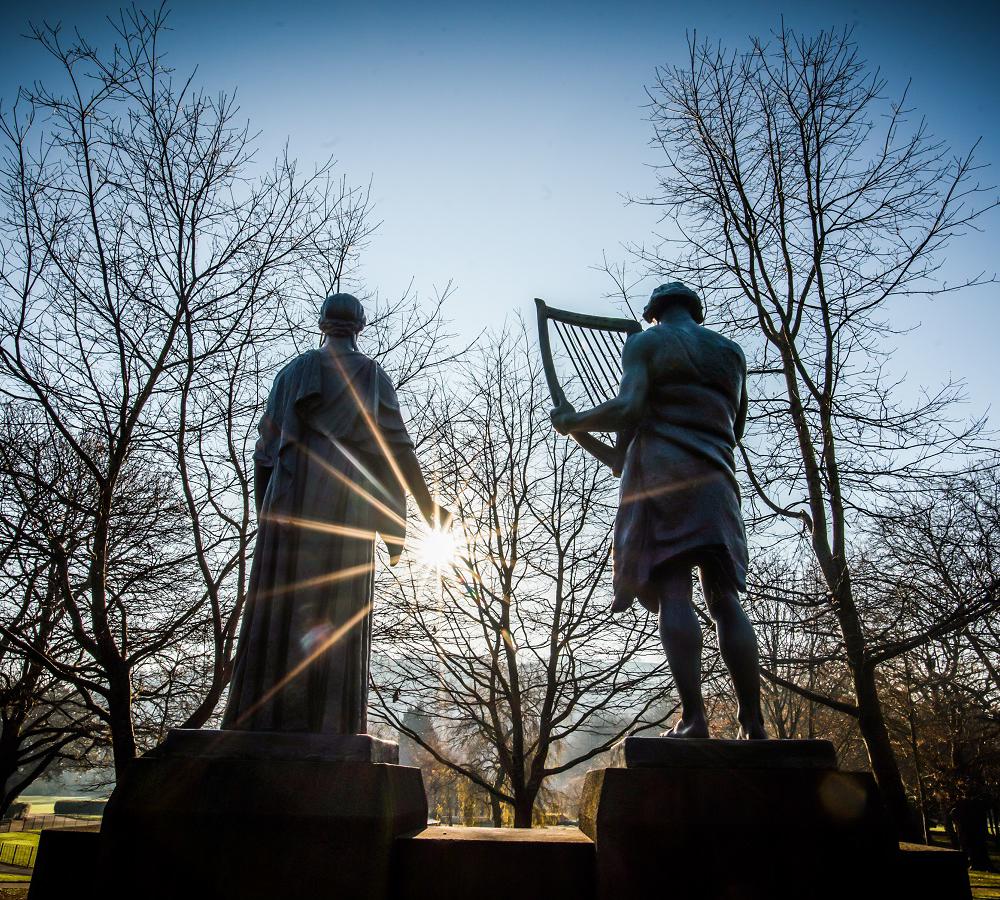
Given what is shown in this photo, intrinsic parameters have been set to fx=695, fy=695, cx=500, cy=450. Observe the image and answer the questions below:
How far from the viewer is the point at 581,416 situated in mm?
3967

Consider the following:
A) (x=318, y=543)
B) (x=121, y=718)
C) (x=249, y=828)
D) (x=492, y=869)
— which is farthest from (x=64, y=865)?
(x=121, y=718)

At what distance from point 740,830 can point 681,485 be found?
5.27ft

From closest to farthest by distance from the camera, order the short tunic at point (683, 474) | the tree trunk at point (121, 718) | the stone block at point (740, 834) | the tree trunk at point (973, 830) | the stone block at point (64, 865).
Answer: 1. the stone block at point (740, 834)
2. the stone block at point (64, 865)
3. the short tunic at point (683, 474)
4. the tree trunk at point (121, 718)
5. the tree trunk at point (973, 830)

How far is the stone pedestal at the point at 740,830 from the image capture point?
282 cm

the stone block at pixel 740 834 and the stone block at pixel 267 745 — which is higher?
the stone block at pixel 267 745

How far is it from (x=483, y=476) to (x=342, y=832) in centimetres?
844

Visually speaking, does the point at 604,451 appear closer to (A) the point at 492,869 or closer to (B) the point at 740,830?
(B) the point at 740,830

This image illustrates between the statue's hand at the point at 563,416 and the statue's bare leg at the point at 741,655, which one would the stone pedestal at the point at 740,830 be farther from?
the statue's hand at the point at 563,416

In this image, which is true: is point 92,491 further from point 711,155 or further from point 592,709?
point 711,155

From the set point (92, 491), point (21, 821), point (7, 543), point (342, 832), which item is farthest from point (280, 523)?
point (21, 821)

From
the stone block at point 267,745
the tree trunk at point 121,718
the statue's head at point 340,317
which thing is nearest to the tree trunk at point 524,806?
the tree trunk at point 121,718

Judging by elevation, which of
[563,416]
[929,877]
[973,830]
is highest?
[563,416]

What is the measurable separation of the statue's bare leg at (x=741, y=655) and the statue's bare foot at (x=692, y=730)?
9.1 inches

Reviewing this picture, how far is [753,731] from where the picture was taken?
337 cm
